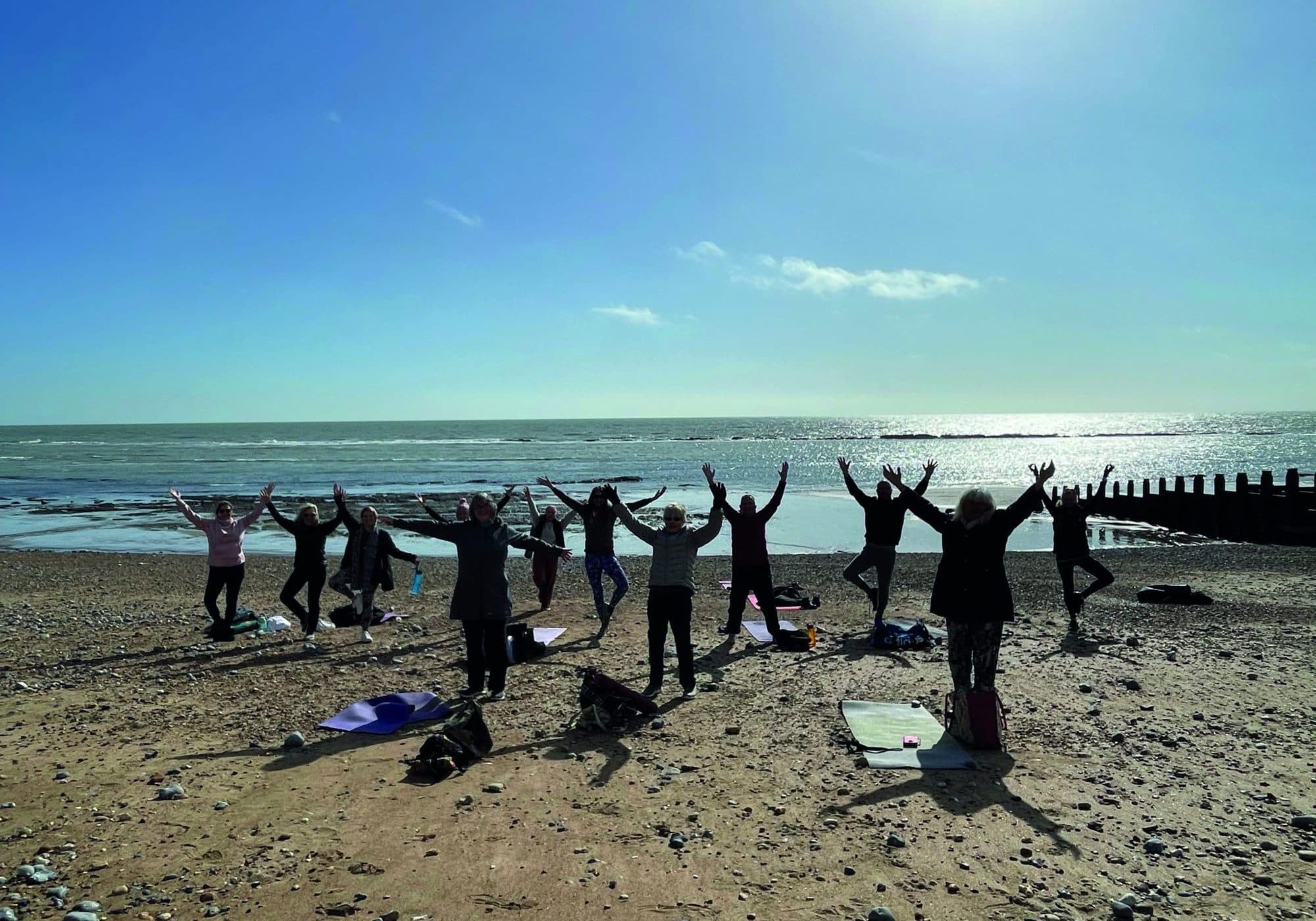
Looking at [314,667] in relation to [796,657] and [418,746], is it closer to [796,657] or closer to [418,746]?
[418,746]

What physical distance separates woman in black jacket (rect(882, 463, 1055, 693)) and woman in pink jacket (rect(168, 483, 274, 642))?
27.6 feet

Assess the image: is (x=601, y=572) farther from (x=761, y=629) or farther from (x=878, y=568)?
(x=878, y=568)

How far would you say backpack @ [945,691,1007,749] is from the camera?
6.72 metres

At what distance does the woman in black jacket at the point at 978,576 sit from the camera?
673cm

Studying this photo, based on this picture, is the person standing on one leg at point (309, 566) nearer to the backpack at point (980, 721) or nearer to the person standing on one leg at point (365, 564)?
the person standing on one leg at point (365, 564)

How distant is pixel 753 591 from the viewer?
11.0 metres

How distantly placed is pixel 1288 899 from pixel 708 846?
3.05 meters

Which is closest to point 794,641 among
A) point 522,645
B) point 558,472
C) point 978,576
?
point 522,645

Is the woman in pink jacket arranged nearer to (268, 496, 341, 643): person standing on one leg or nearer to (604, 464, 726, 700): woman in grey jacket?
(268, 496, 341, 643): person standing on one leg

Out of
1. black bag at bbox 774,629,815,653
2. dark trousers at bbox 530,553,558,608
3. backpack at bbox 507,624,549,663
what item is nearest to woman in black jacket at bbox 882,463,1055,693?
black bag at bbox 774,629,815,653

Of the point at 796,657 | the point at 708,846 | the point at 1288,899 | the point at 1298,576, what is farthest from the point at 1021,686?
the point at 1298,576

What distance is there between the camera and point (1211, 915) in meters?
4.37

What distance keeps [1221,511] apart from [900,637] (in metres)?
23.0

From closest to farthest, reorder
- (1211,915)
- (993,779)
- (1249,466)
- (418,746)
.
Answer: (1211,915), (993,779), (418,746), (1249,466)
